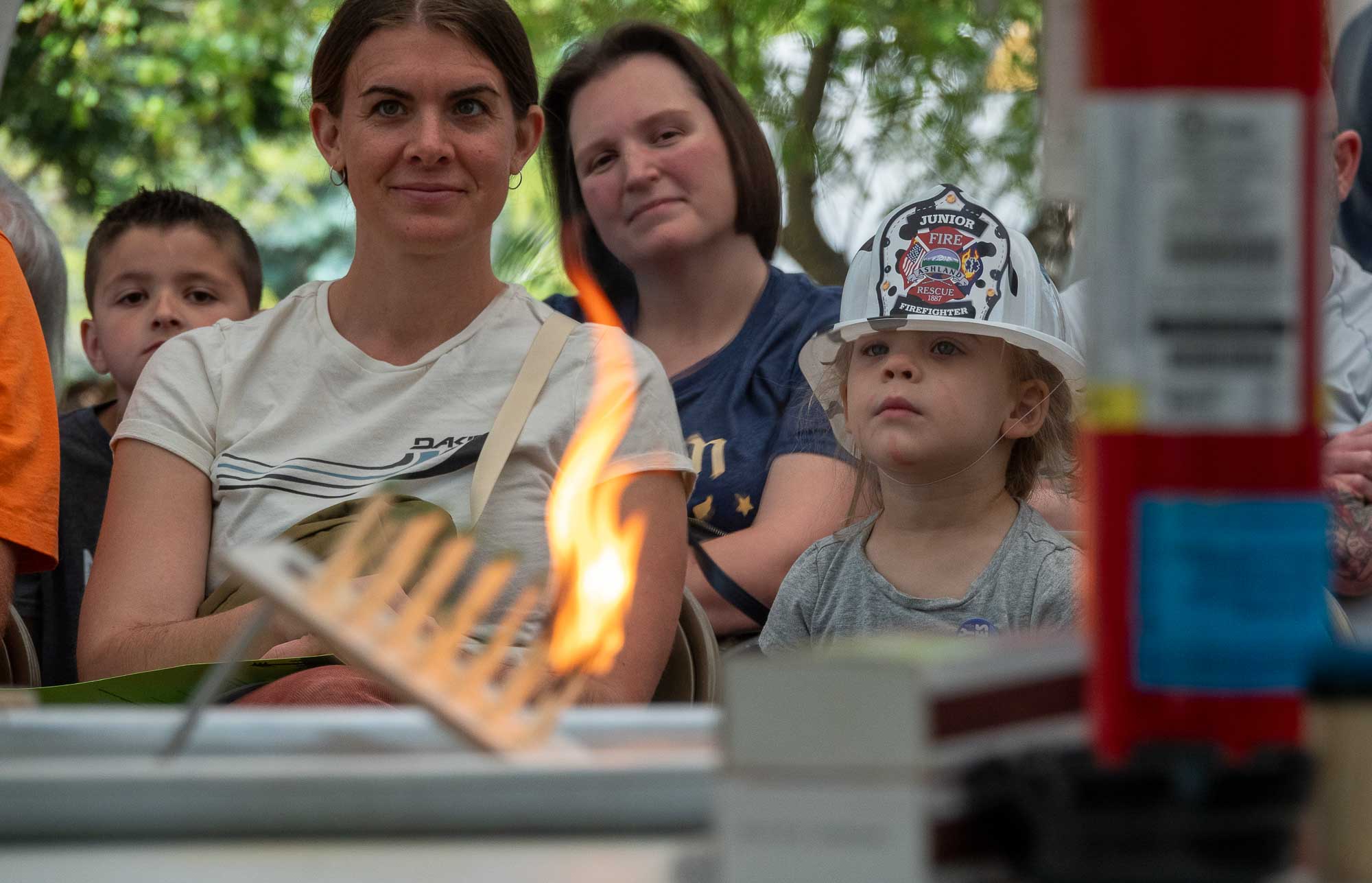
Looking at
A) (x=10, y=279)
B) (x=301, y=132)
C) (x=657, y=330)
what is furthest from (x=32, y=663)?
(x=301, y=132)

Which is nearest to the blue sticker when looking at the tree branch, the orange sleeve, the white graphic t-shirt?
the white graphic t-shirt

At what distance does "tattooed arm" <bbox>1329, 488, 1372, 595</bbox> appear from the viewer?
2.30 meters

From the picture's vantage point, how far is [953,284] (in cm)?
235

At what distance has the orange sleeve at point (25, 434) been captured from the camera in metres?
1.99

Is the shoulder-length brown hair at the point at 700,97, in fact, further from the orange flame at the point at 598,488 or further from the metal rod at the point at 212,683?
the metal rod at the point at 212,683

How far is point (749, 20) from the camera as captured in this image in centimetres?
573

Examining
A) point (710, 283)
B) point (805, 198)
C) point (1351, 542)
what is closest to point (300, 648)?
point (710, 283)

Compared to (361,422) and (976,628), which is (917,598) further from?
(361,422)

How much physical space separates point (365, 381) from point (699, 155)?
0.94m

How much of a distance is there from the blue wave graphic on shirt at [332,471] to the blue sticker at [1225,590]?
5.01 feet

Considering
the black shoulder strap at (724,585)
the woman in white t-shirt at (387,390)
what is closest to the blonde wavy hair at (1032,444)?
the black shoulder strap at (724,585)

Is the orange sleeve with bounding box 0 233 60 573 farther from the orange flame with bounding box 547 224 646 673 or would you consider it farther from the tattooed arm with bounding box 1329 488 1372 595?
the tattooed arm with bounding box 1329 488 1372 595

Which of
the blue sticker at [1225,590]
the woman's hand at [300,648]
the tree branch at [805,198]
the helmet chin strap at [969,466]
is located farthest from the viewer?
the tree branch at [805,198]

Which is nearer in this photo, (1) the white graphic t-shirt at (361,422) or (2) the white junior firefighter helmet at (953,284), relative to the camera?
(1) the white graphic t-shirt at (361,422)
